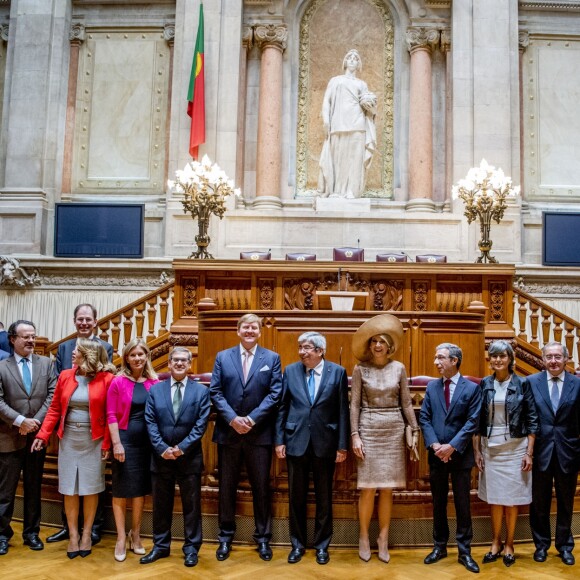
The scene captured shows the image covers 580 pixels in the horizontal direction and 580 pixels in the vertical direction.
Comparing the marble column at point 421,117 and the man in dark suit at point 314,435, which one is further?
the marble column at point 421,117

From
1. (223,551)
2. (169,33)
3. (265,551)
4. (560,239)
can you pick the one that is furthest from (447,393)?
(169,33)

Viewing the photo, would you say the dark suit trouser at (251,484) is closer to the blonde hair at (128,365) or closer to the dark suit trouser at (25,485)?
the blonde hair at (128,365)

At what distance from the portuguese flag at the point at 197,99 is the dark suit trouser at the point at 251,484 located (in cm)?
731

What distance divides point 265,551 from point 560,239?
28.1 ft

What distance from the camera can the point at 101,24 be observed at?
12.5 m

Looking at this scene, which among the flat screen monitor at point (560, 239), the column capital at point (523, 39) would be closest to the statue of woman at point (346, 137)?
the column capital at point (523, 39)

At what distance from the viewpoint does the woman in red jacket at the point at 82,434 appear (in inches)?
183

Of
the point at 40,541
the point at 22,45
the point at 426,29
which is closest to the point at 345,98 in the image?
the point at 426,29

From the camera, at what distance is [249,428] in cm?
462

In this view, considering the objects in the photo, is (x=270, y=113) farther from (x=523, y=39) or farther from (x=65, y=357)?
(x=65, y=357)

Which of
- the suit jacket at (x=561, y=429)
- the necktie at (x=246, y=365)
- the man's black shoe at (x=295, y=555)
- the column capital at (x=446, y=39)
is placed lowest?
the man's black shoe at (x=295, y=555)

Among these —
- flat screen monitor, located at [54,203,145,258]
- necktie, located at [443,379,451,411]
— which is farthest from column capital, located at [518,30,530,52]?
necktie, located at [443,379,451,411]

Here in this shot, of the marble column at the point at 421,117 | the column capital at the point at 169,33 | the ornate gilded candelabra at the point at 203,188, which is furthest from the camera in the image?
the column capital at the point at 169,33

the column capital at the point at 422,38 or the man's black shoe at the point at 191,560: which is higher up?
the column capital at the point at 422,38
